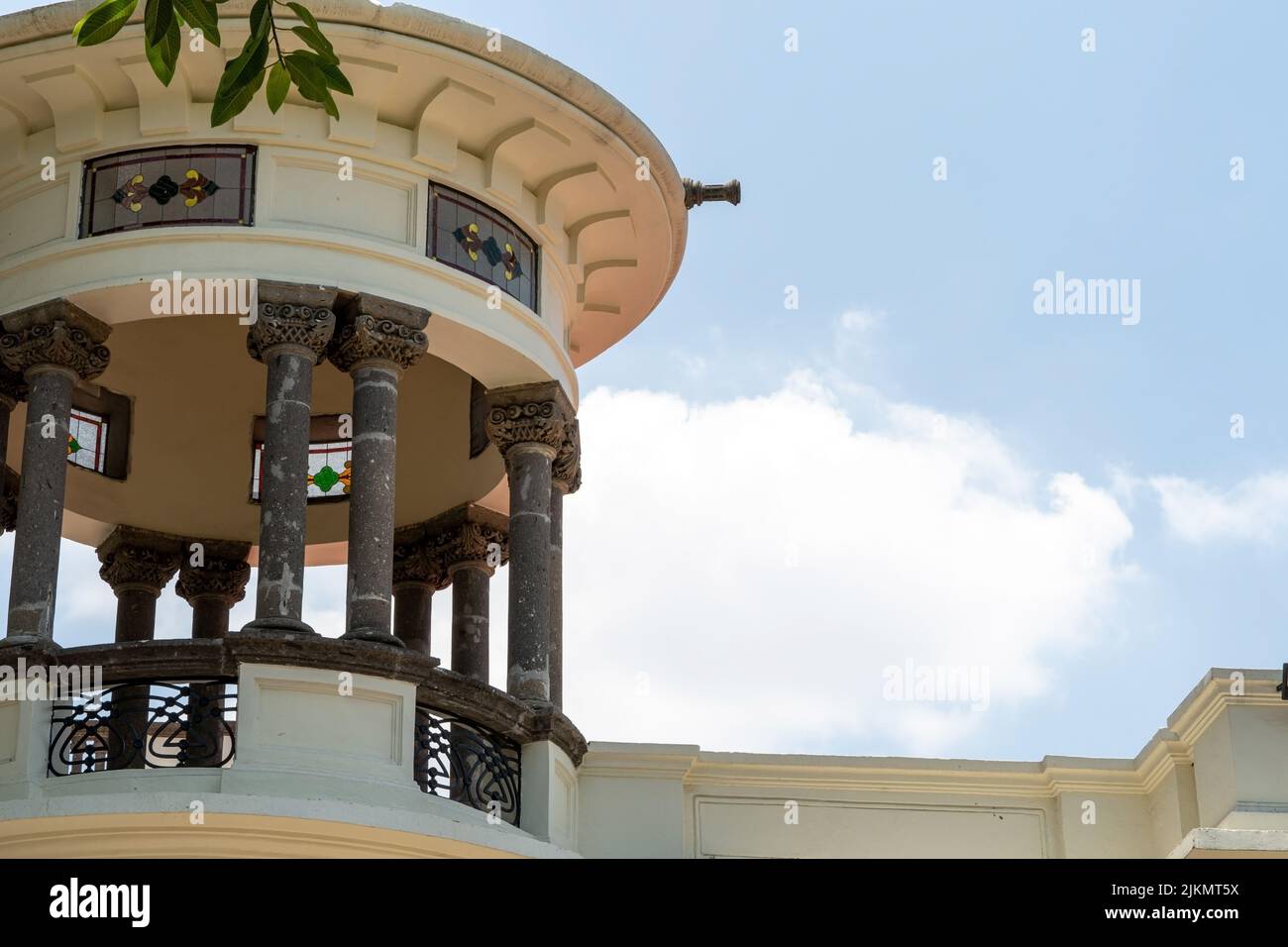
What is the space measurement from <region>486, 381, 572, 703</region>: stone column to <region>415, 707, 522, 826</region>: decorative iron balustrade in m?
0.69

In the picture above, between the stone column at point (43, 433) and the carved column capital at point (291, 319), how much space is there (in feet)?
5.16

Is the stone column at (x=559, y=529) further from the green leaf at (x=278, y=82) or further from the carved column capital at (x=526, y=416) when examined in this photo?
the green leaf at (x=278, y=82)

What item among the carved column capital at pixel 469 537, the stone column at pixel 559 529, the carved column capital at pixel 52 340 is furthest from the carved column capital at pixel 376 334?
the carved column capital at pixel 469 537

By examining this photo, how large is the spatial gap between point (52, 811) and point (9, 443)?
745cm

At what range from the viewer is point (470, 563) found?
25.4m

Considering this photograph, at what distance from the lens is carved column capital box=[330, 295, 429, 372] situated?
20.9 meters

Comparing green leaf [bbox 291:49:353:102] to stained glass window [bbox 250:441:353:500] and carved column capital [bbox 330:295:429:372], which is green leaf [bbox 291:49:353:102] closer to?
carved column capital [bbox 330:295:429:372]

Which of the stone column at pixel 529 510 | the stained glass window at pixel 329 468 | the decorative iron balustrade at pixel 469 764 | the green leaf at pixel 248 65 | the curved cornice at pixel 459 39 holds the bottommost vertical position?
the decorative iron balustrade at pixel 469 764

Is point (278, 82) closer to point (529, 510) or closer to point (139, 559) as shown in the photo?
point (529, 510)

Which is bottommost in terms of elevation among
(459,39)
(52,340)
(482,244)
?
(52,340)

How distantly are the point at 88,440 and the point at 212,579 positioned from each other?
2.01 meters

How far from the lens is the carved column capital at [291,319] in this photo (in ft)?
67.5

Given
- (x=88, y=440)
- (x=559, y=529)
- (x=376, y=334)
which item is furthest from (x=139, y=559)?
(x=376, y=334)
